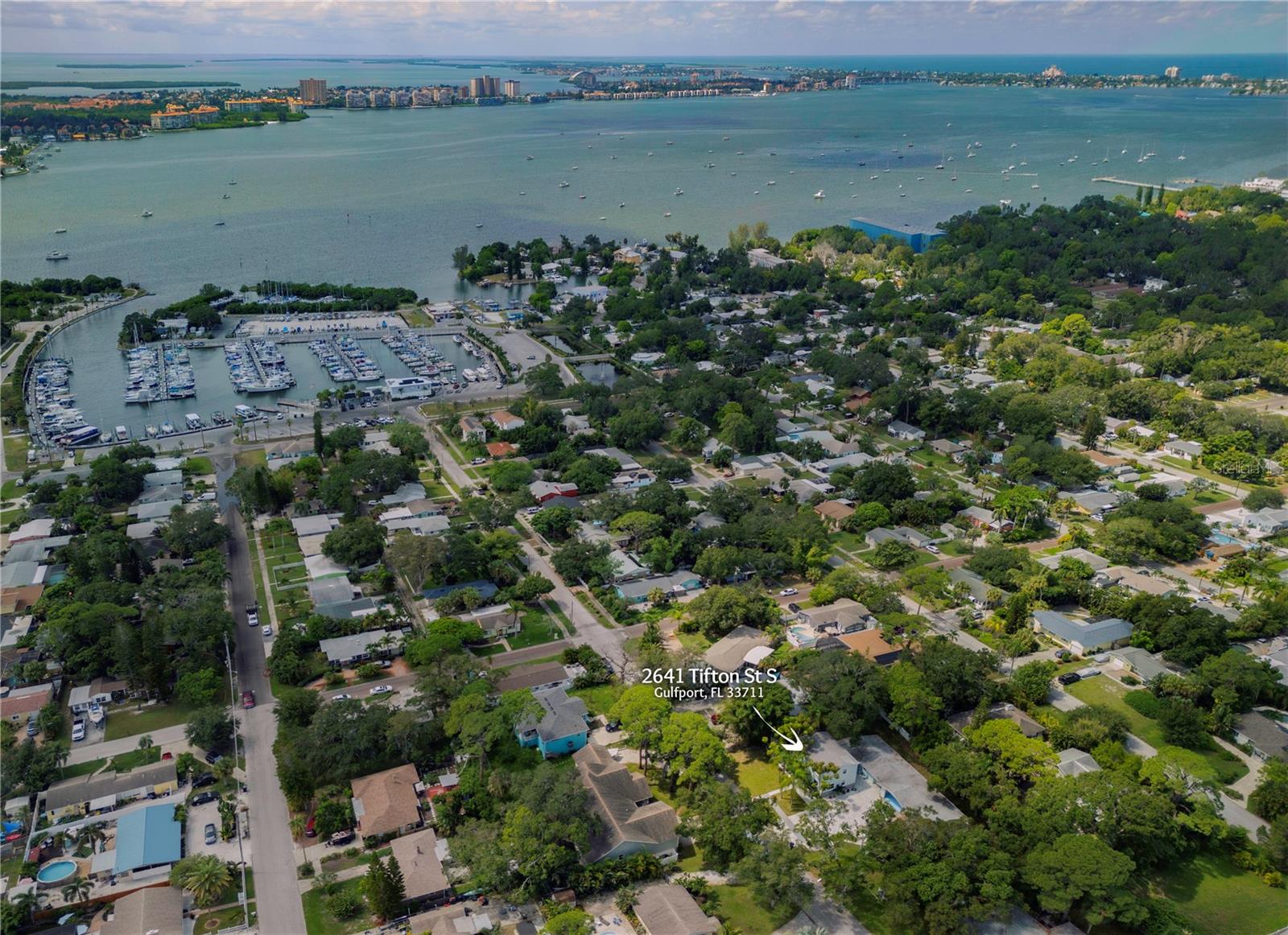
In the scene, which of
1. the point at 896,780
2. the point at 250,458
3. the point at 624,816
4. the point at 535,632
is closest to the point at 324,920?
the point at 624,816

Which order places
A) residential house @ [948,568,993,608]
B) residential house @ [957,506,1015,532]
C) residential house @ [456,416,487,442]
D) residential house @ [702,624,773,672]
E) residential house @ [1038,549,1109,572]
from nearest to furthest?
residential house @ [702,624,773,672], residential house @ [948,568,993,608], residential house @ [1038,549,1109,572], residential house @ [957,506,1015,532], residential house @ [456,416,487,442]

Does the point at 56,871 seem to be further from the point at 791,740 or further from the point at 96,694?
the point at 791,740

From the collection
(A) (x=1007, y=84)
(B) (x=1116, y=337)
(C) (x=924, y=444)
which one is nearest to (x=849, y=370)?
(C) (x=924, y=444)

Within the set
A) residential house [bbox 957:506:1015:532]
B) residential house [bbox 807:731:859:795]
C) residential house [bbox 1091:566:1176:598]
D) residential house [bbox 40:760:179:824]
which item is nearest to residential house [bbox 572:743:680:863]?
residential house [bbox 807:731:859:795]

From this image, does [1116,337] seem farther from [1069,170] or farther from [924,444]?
[1069,170]

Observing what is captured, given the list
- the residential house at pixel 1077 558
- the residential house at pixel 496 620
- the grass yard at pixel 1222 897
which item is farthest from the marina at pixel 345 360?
the grass yard at pixel 1222 897

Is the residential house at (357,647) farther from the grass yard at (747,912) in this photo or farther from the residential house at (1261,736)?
the residential house at (1261,736)

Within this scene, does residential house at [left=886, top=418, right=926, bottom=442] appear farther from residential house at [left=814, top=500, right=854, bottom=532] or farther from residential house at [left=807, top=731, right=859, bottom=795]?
residential house at [left=807, top=731, right=859, bottom=795]
